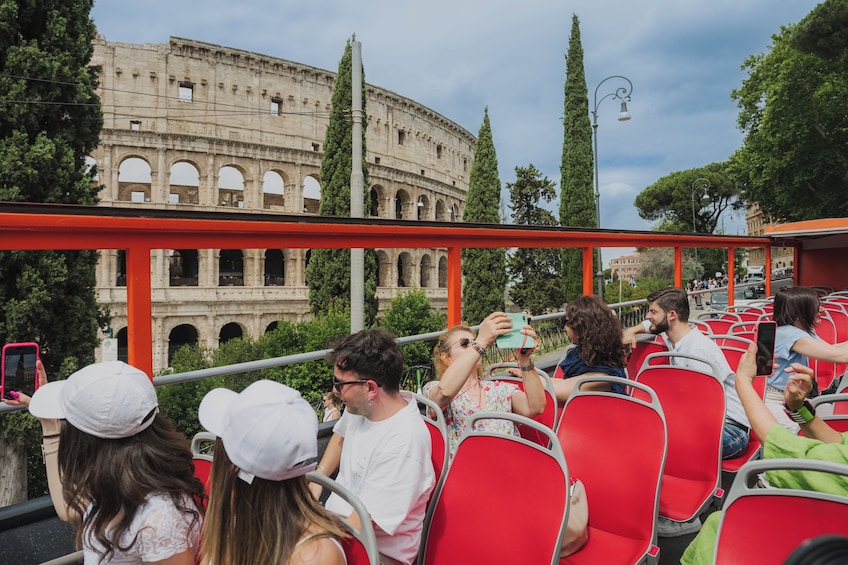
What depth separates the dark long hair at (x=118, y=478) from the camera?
5.27 ft

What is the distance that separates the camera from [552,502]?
1.77 meters

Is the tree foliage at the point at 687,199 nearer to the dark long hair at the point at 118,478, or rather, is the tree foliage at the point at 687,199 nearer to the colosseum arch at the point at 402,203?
the colosseum arch at the point at 402,203

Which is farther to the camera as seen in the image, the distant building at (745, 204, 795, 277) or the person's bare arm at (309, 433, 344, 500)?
the distant building at (745, 204, 795, 277)

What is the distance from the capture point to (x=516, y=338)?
257cm

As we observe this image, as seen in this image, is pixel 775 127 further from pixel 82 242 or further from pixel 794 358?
pixel 82 242

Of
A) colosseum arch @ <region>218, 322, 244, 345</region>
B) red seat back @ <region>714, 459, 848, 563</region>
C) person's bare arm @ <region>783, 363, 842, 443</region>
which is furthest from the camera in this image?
colosseum arch @ <region>218, 322, 244, 345</region>

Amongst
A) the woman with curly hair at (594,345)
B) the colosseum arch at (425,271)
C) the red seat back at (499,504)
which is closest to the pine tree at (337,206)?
the colosseum arch at (425,271)

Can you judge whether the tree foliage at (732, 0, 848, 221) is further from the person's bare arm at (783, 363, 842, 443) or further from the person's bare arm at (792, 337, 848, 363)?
the person's bare arm at (783, 363, 842, 443)

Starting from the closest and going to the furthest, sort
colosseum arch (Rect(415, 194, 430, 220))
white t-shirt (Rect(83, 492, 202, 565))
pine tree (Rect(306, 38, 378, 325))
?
white t-shirt (Rect(83, 492, 202, 565)) < pine tree (Rect(306, 38, 378, 325)) < colosseum arch (Rect(415, 194, 430, 220))

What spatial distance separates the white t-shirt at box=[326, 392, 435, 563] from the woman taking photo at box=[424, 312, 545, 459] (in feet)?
1.66

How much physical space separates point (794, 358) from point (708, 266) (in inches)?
2662

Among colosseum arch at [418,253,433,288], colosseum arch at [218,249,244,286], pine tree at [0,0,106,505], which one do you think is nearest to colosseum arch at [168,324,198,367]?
colosseum arch at [218,249,244,286]

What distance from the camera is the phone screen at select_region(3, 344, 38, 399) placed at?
209 centimetres

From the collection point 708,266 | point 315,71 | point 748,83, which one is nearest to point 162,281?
point 315,71
